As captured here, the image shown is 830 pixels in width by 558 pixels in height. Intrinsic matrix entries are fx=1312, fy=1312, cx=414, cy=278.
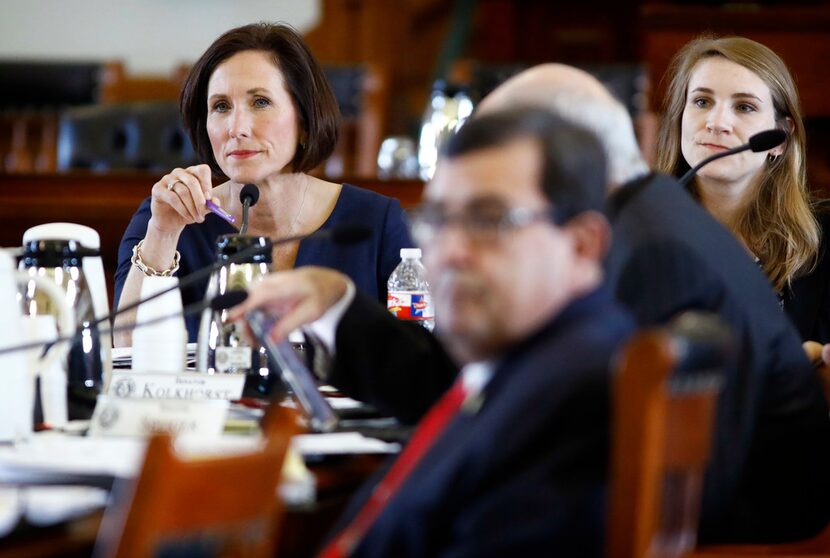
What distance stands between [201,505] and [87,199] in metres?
2.76

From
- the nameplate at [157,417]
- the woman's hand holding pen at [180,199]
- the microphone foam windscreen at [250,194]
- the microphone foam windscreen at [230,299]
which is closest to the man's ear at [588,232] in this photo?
the nameplate at [157,417]

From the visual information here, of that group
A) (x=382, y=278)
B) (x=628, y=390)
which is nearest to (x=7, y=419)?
(x=628, y=390)

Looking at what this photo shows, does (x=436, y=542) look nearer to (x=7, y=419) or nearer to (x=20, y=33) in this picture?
(x=7, y=419)

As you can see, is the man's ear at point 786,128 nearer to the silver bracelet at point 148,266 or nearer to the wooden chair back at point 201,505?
the silver bracelet at point 148,266

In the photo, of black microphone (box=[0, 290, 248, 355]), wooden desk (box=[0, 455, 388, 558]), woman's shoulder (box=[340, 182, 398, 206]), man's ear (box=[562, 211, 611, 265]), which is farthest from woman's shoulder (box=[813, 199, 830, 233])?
man's ear (box=[562, 211, 611, 265])

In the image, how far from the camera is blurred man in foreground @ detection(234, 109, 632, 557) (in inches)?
40.6

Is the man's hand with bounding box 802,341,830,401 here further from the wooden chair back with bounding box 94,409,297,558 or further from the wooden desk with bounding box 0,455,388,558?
the wooden chair back with bounding box 94,409,297,558

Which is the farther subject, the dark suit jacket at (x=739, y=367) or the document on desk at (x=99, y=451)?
the dark suit jacket at (x=739, y=367)

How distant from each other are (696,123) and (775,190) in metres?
0.20

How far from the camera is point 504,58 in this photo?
Answer: 6648mm

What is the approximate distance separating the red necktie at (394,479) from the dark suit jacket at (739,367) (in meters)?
0.33

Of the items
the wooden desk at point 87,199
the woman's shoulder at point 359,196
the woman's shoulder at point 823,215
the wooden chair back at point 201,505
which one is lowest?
the wooden desk at point 87,199

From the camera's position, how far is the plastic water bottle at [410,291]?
238 cm

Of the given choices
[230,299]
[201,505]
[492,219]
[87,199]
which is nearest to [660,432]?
[492,219]
